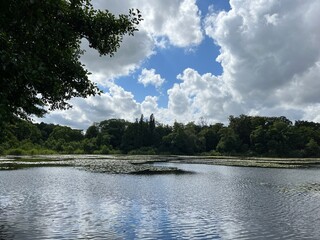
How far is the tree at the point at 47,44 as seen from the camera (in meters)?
10.1

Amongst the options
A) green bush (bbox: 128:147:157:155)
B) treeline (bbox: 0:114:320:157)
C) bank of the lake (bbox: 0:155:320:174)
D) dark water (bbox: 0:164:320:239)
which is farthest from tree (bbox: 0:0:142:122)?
green bush (bbox: 128:147:157:155)

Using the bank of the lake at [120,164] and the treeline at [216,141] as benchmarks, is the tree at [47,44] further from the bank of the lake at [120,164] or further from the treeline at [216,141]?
the treeline at [216,141]

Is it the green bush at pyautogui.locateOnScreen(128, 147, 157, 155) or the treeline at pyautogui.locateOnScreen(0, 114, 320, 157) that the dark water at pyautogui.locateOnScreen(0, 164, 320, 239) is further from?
the green bush at pyautogui.locateOnScreen(128, 147, 157, 155)

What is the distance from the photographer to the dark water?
61.4 feet

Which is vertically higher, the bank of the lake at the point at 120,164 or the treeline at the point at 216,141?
the treeline at the point at 216,141

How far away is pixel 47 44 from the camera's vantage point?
12898mm

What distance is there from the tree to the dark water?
7496 millimetres

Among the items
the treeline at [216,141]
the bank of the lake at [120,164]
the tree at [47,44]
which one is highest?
the treeline at [216,141]

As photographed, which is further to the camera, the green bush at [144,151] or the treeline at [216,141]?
the green bush at [144,151]

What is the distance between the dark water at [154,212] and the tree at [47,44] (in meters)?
7.50

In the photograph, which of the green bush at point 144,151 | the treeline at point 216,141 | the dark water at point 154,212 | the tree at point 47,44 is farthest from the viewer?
the green bush at point 144,151

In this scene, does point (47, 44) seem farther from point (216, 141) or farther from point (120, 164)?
point (216, 141)

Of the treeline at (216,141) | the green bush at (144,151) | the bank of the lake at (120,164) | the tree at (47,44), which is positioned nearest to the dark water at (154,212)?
the tree at (47,44)

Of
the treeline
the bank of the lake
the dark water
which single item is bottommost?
the dark water
